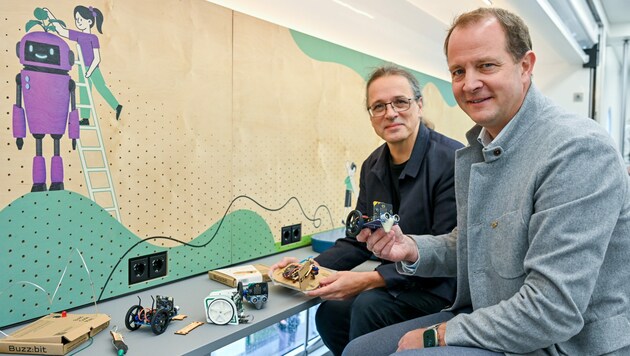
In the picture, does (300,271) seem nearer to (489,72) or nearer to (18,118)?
(489,72)

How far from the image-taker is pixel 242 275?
1.82 m

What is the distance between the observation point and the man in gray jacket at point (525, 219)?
3.26ft

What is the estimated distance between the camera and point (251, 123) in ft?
7.24

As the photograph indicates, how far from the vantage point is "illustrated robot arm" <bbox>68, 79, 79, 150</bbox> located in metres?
1.53

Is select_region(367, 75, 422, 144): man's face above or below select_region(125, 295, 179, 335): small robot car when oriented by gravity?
above

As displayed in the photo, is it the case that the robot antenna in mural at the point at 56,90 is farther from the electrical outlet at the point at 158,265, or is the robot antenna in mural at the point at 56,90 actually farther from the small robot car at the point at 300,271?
the small robot car at the point at 300,271

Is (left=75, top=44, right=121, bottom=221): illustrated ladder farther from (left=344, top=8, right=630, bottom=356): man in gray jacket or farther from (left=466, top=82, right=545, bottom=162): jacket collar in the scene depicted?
(left=466, top=82, right=545, bottom=162): jacket collar

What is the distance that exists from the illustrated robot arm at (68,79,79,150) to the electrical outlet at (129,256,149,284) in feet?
1.65

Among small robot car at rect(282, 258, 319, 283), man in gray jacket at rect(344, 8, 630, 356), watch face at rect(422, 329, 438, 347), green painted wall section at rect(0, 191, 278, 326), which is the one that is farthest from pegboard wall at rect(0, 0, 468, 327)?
watch face at rect(422, 329, 438, 347)

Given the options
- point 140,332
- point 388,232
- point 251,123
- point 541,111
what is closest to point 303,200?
point 251,123

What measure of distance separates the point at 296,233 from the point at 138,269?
99 cm

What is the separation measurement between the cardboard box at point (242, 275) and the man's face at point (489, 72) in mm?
1063

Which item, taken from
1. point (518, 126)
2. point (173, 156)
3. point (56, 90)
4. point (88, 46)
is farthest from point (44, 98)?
point (518, 126)

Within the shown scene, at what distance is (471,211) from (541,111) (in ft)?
1.09
